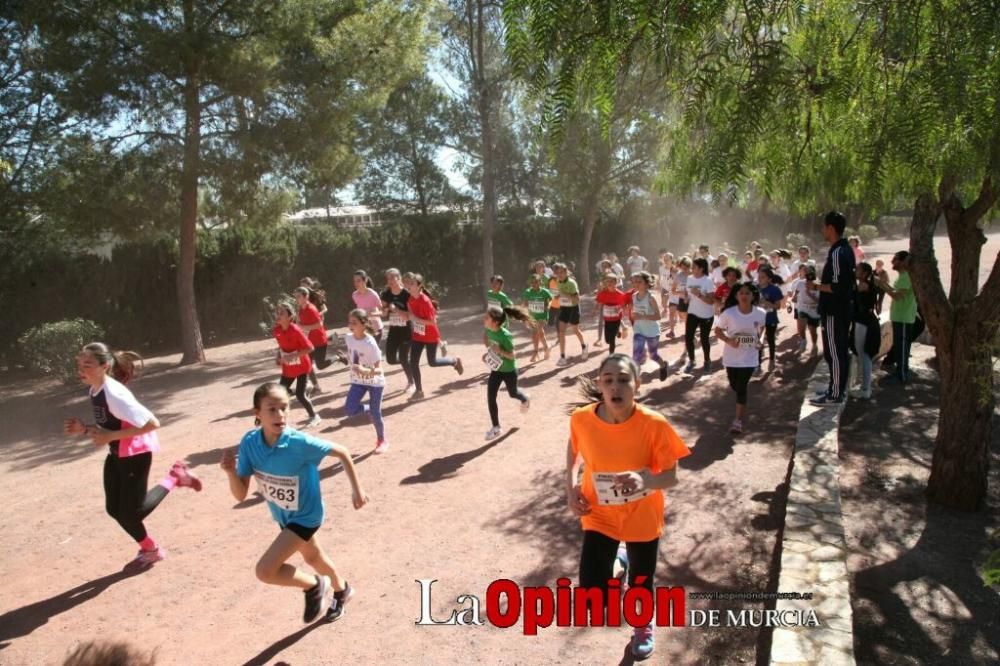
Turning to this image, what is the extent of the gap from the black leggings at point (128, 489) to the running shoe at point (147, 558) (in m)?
0.21

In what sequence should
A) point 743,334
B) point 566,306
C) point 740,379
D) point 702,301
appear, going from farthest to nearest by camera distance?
point 566,306 → point 702,301 → point 740,379 → point 743,334

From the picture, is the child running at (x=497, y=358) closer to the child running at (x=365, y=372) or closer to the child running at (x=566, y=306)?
the child running at (x=365, y=372)

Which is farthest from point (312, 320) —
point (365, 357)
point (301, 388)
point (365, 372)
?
point (365, 372)

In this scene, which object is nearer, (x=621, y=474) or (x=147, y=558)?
(x=621, y=474)

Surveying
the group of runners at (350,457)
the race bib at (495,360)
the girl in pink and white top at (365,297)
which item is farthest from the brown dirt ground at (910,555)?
the girl in pink and white top at (365,297)

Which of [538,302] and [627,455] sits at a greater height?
[538,302]

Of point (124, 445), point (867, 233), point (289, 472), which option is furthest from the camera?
point (867, 233)

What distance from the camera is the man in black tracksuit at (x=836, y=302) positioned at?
753cm

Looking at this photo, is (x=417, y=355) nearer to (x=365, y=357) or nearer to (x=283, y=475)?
(x=365, y=357)

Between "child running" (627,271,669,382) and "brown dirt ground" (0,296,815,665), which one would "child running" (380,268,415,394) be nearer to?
"brown dirt ground" (0,296,815,665)

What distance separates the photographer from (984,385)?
5379mm

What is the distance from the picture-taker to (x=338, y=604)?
4695mm

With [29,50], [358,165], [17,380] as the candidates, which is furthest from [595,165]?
[17,380]

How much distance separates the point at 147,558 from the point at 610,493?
380cm
